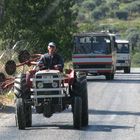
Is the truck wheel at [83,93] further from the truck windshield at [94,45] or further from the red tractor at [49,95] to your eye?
the truck windshield at [94,45]

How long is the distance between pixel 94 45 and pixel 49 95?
21104mm

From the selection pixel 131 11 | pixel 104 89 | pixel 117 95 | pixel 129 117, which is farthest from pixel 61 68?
pixel 131 11

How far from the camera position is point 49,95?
48.8 ft

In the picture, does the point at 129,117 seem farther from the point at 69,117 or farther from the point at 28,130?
the point at 28,130

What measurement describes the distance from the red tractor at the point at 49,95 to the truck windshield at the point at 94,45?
20.4 metres

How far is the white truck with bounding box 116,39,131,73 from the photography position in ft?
163

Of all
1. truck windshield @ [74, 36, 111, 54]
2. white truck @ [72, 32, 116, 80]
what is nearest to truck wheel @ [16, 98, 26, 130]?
white truck @ [72, 32, 116, 80]

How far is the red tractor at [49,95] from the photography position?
14.9 metres

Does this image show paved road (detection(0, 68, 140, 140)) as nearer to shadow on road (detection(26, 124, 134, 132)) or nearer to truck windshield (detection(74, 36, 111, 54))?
shadow on road (detection(26, 124, 134, 132))

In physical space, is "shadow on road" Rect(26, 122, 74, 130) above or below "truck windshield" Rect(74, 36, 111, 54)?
above

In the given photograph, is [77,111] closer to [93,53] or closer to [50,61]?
[50,61]

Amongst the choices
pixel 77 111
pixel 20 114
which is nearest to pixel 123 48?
pixel 77 111

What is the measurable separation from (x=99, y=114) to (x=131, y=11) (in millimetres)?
157588

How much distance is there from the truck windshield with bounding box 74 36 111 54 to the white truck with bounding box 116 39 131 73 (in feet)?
44.4
